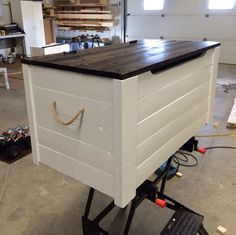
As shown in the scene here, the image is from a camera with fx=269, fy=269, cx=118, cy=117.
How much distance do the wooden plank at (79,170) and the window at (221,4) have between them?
6.25 metres

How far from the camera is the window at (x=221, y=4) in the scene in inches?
237

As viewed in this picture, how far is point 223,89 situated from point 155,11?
10.7 feet

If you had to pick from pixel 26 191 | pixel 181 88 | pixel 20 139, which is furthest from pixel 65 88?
pixel 20 139

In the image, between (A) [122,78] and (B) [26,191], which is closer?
(A) [122,78]

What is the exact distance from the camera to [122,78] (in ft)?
2.41

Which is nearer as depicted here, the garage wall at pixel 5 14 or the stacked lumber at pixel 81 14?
the garage wall at pixel 5 14

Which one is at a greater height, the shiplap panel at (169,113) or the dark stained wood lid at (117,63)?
the dark stained wood lid at (117,63)

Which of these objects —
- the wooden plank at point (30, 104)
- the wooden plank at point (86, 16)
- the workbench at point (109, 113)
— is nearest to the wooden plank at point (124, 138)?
the workbench at point (109, 113)

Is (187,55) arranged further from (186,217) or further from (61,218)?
(61,218)

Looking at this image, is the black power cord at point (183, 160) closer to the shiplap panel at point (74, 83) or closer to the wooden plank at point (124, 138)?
the wooden plank at point (124, 138)

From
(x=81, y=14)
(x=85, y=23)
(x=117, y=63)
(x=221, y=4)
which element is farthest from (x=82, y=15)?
(x=117, y=63)

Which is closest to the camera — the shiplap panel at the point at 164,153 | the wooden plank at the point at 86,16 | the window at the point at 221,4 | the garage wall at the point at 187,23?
the shiplap panel at the point at 164,153

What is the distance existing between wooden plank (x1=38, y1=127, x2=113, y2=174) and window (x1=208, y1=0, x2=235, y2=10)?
624 cm

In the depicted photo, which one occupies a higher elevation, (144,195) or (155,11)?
(155,11)
